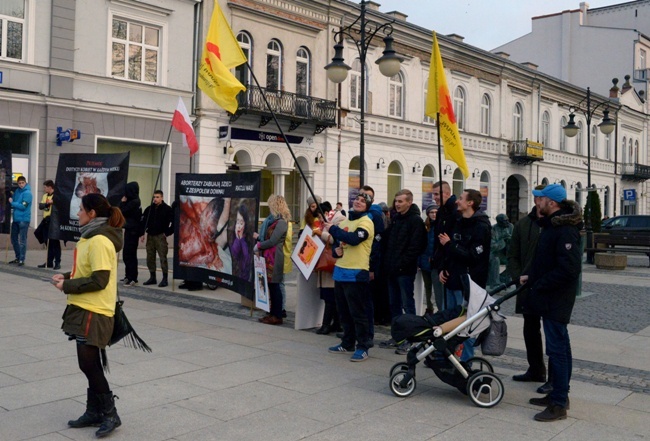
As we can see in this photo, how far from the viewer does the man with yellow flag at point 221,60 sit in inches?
368

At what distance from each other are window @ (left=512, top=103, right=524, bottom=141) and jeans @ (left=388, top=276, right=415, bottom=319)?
108ft

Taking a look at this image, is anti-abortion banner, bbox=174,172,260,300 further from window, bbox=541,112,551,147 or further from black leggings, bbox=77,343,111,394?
window, bbox=541,112,551,147

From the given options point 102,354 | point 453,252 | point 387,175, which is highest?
point 387,175

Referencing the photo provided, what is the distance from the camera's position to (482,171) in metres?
36.6

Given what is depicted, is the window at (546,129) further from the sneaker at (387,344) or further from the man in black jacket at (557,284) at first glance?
the man in black jacket at (557,284)

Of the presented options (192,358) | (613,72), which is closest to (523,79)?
(613,72)

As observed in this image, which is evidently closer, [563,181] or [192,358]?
[192,358]

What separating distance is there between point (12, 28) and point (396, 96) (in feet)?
56.3

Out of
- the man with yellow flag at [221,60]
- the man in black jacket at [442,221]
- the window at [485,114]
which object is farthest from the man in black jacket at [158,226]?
the window at [485,114]

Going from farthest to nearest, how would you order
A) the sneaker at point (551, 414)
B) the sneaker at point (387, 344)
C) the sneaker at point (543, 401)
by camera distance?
the sneaker at point (387, 344) < the sneaker at point (543, 401) < the sneaker at point (551, 414)

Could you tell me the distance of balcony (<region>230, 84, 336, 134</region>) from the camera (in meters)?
23.8

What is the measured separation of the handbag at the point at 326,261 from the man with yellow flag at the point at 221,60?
2405 mm

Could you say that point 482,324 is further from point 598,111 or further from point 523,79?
point 598,111

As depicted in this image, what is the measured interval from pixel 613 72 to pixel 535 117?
17663 mm
